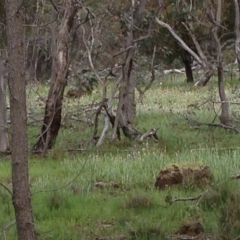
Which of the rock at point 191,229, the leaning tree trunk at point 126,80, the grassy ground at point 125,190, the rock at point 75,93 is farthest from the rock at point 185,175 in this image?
the rock at point 75,93

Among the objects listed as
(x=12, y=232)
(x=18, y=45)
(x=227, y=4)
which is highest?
(x=227, y=4)

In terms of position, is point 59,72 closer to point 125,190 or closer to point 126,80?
point 126,80

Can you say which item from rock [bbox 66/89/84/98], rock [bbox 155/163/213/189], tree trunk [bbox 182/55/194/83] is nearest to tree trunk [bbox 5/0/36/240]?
rock [bbox 155/163/213/189]

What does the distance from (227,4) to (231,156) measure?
19.7 m

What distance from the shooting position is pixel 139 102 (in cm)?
2222

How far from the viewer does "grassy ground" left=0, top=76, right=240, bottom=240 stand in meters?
7.68

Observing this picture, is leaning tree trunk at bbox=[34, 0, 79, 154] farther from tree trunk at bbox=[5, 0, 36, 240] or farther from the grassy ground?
tree trunk at bbox=[5, 0, 36, 240]

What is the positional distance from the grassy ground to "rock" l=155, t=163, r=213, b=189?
151 millimetres

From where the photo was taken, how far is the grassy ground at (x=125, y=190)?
7.68 meters

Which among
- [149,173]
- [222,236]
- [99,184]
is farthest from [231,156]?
[222,236]

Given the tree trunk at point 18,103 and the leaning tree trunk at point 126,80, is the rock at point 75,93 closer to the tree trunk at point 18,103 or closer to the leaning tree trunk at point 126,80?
the leaning tree trunk at point 126,80

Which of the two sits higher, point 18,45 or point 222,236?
point 18,45

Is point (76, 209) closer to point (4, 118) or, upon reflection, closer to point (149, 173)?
point (149, 173)

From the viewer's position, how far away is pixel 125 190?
9.59m
